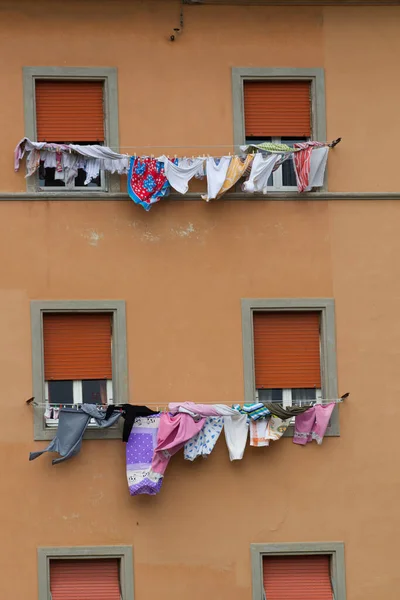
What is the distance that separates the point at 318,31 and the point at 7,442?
7440 mm

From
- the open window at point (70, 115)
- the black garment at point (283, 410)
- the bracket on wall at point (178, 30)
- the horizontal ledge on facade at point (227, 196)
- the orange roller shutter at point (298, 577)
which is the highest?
the bracket on wall at point (178, 30)

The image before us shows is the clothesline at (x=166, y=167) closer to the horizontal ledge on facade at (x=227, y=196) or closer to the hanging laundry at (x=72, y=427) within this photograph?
Answer: the horizontal ledge on facade at (x=227, y=196)

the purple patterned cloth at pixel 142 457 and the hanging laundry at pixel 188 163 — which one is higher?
the hanging laundry at pixel 188 163

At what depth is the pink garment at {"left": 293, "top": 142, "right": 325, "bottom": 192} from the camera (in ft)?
99.8

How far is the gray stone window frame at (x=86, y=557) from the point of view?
29.3 meters

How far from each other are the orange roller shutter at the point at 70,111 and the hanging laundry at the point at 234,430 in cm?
430

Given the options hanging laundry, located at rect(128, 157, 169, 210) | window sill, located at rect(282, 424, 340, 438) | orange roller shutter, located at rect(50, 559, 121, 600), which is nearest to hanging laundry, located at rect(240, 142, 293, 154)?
hanging laundry, located at rect(128, 157, 169, 210)

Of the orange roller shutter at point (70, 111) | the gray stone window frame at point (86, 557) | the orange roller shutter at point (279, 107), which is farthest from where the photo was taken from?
the orange roller shutter at point (279, 107)

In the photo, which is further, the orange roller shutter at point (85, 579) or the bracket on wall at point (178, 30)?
the bracket on wall at point (178, 30)

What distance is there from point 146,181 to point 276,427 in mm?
3871

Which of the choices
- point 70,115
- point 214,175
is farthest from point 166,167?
point 70,115

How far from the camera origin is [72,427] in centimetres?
2945

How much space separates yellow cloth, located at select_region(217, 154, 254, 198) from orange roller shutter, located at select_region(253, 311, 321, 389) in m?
1.83

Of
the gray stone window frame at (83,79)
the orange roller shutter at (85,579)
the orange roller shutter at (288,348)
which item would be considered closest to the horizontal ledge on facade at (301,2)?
the gray stone window frame at (83,79)
